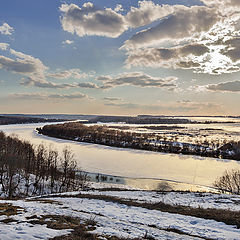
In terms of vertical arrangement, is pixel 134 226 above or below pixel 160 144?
above

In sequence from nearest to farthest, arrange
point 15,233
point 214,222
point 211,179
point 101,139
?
1. point 15,233
2. point 214,222
3. point 211,179
4. point 101,139

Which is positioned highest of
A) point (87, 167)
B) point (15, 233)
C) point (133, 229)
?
point (15, 233)

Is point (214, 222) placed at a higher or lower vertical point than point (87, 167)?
higher

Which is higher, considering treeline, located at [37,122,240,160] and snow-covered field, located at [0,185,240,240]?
snow-covered field, located at [0,185,240,240]

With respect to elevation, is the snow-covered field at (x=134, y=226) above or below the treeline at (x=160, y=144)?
above

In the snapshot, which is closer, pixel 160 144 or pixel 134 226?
pixel 134 226

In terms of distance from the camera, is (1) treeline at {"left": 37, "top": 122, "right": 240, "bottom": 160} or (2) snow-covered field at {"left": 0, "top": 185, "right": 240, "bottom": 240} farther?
(1) treeline at {"left": 37, "top": 122, "right": 240, "bottom": 160}

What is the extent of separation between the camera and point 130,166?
171 ft

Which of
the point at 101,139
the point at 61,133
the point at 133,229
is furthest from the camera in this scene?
the point at 61,133

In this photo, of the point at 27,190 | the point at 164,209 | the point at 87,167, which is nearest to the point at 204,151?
the point at 87,167

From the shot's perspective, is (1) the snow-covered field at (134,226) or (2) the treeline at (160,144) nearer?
(1) the snow-covered field at (134,226)

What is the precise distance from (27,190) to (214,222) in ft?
102

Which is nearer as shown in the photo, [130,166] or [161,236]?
[161,236]

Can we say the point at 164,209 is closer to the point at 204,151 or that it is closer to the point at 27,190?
the point at 27,190
